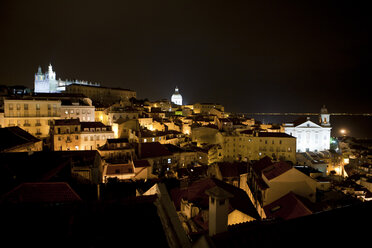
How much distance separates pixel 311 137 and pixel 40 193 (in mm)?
54784

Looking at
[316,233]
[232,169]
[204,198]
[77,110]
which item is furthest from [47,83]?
[316,233]

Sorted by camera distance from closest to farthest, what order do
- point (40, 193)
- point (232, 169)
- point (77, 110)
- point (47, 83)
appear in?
point (40, 193) → point (232, 169) → point (77, 110) → point (47, 83)

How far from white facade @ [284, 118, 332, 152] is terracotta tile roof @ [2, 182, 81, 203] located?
52.1 m

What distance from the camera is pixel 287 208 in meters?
14.3

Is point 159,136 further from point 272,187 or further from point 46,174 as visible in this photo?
point 46,174

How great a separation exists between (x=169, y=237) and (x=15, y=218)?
8.37ft

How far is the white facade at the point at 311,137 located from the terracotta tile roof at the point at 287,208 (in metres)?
39.0

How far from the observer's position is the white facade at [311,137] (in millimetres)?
49188

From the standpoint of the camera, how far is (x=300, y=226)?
357 centimetres

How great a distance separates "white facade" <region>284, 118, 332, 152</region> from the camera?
161 feet

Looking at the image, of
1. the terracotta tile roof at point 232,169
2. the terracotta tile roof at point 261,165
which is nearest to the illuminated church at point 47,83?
the terracotta tile roof at point 232,169

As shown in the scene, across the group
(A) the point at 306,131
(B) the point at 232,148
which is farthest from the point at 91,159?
(A) the point at 306,131

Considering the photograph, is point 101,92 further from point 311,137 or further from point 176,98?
point 311,137

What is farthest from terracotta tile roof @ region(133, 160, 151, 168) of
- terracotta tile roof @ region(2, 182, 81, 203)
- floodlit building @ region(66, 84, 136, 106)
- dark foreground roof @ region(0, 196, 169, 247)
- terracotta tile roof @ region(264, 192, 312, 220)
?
floodlit building @ region(66, 84, 136, 106)
